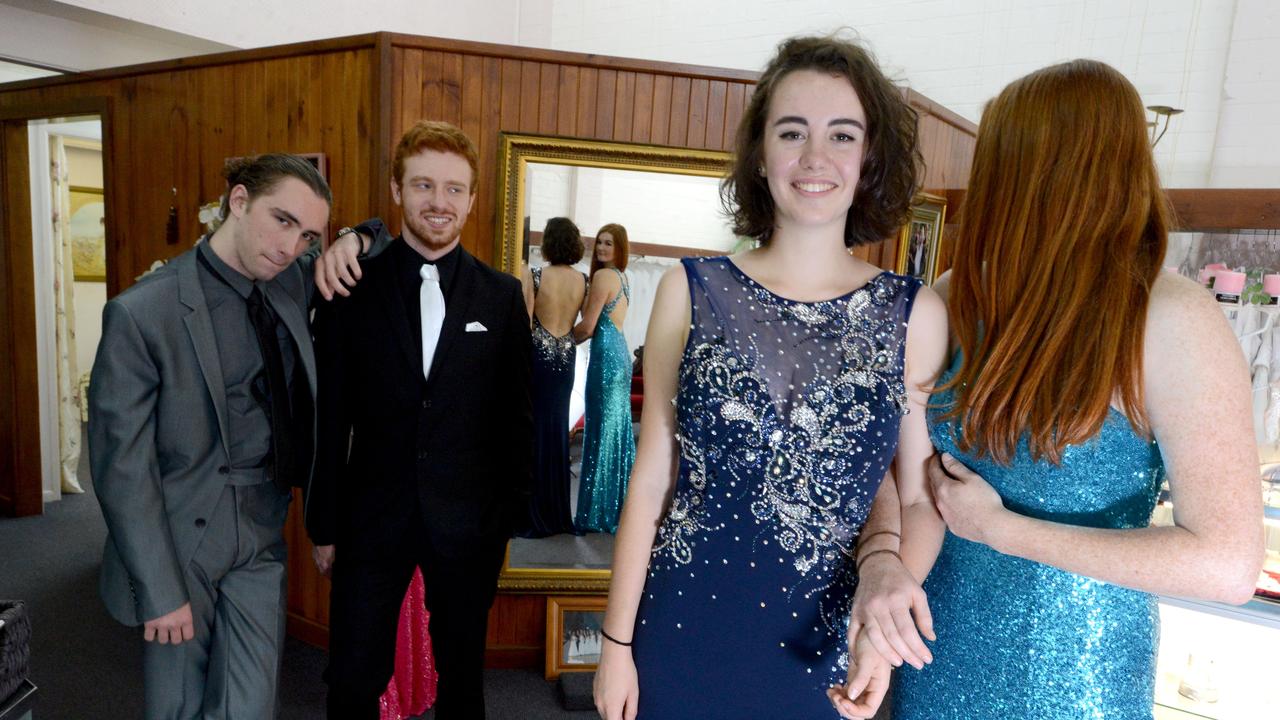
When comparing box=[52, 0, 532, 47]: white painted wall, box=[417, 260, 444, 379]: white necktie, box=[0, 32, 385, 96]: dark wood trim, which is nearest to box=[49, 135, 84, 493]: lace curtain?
box=[0, 32, 385, 96]: dark wood trim

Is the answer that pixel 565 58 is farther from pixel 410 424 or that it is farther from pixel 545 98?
pixel 410 424

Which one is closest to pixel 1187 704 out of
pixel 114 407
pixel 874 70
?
pixel 874 70

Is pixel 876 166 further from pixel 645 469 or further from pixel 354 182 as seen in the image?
pixel 354 182

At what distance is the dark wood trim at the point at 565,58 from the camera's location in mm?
2783

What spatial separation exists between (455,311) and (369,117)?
1.19 meters

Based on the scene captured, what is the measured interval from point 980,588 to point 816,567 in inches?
11.4

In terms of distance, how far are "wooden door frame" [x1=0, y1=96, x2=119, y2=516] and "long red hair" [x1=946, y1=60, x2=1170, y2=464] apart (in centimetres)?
519

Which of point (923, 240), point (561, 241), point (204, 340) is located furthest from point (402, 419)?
point (923, 240)

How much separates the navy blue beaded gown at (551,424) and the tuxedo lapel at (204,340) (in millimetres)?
1219

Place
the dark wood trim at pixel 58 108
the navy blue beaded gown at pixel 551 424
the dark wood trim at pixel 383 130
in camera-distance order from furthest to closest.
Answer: the dark wood trim at pixel 58 108 < the navy blue beaded gown at pixel 551 424 < the dark wood trim at pixel 383 130

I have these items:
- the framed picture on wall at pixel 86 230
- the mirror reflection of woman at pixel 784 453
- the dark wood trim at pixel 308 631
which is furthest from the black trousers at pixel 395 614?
the framed picture on wall at pixel 86 230

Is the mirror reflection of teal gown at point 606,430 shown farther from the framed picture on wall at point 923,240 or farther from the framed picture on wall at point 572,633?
the framed picture on wall at point 923,240

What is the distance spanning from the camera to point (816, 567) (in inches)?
52.7

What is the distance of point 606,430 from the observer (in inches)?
122
